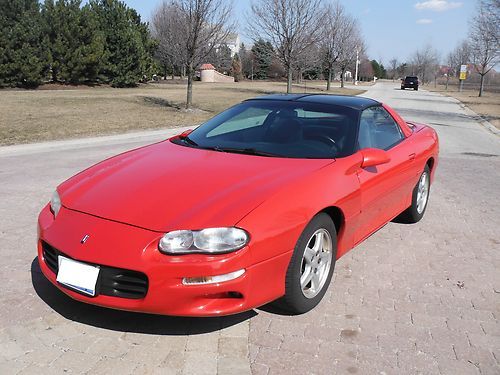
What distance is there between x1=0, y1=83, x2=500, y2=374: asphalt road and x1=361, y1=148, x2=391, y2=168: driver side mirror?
2.93ft

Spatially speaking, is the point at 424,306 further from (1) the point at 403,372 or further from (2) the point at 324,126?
(2) the point at 324,126

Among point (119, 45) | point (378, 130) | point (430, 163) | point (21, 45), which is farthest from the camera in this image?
point (119, 45)

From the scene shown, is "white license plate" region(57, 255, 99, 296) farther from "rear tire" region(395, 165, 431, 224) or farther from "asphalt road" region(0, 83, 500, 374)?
"rear tire" region(395, 165, 431, 224)

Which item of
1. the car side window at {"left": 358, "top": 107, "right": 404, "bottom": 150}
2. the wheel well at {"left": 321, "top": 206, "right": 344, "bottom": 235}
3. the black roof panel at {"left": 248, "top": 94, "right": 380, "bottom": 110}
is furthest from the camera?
the black roof panel at {"left": 248, "top": 94, "right": 380, "bottom": 110}

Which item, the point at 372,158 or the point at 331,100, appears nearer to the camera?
the point at 372,158

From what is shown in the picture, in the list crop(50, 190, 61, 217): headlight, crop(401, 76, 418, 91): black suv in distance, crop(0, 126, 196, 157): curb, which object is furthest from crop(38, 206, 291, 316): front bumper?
crop(401, 76, 418, 91): black suv in distance

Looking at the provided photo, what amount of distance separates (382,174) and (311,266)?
119cm

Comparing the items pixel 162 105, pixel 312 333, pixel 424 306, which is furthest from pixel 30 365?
pixel 162 105

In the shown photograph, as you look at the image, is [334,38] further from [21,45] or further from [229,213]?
[229,213]

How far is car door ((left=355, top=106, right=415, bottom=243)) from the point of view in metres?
3.76

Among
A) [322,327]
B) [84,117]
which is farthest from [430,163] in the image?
[84,117]

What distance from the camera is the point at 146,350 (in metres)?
2.75

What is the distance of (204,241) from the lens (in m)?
2.62

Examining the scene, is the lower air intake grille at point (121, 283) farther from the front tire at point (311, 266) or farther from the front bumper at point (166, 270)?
the front tire at point (311, 266)
